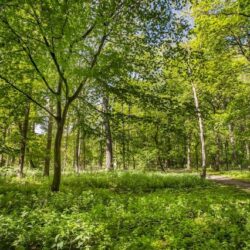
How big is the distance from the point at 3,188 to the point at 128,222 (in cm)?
662

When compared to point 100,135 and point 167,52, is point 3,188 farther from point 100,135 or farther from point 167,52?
point 167,52

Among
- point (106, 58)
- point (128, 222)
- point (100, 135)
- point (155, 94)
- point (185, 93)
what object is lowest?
point (128, 222)

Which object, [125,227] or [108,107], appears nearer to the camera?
[125,227]

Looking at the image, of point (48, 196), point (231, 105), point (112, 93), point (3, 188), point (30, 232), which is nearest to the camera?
point (30, 232)

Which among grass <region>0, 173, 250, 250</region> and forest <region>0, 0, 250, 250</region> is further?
forest <region>0, 0, 250, 250</region>

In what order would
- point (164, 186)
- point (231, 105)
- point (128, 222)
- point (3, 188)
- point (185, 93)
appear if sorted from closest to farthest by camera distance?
1. point (128, 222)
2. point (3, 188)
3. point (164, 186)
4. point (231, 105)
5. point (185, 93)

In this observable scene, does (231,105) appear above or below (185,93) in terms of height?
below

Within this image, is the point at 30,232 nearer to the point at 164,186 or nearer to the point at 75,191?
the point at 75,191

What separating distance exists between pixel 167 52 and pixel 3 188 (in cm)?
887

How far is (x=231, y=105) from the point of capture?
615 inches

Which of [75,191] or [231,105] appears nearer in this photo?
[75,191]

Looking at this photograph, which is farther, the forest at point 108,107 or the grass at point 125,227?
the forest at point 108,107

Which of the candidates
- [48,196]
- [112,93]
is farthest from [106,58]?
[48,196]

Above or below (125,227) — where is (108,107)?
above
